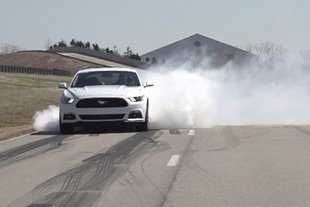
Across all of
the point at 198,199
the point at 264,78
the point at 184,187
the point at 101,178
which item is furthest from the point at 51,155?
the point at 264,78

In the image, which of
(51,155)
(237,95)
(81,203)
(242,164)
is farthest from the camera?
(237,95)

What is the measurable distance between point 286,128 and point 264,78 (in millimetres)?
8498

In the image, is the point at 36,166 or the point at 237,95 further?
the point at 237,95

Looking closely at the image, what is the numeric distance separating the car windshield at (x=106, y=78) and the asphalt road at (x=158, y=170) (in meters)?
2.31

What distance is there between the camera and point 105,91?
1867cm

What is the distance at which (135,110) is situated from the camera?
18.4 metres

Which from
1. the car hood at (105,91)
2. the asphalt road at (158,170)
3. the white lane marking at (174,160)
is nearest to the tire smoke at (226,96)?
the car hood at (105,91)

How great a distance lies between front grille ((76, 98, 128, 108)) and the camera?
722 inches

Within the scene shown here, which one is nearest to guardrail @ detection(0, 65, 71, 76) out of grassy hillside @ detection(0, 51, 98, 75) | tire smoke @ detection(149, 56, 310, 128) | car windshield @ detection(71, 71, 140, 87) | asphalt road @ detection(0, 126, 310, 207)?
grassy hillside @ detection(0, 51, 98, 75)

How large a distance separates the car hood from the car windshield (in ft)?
1.98

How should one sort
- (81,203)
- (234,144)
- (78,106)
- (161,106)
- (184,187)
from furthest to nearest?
(161,106)
(78,106)
(234,144)
(184,187)
(81,203)

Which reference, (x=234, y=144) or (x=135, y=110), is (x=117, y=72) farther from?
(x=234, y=144)

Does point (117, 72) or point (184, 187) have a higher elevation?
point (117, 72)

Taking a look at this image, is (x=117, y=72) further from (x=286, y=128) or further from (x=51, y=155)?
(x=51, y=155)
